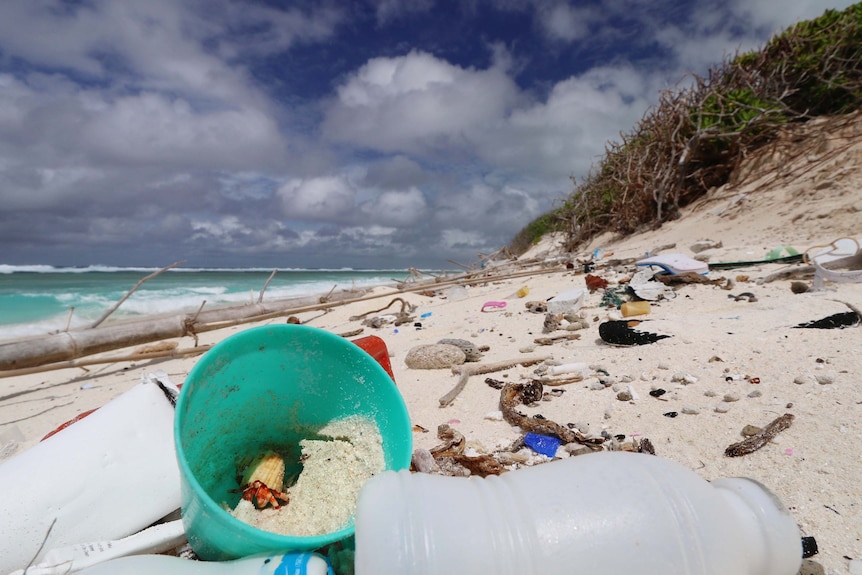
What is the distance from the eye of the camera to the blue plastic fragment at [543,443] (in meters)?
1.88

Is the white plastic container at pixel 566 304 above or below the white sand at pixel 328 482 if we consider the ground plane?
above

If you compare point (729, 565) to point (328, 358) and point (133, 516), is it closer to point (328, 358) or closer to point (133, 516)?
point (328, 358)

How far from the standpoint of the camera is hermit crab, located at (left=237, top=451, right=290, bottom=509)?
4.78 ft

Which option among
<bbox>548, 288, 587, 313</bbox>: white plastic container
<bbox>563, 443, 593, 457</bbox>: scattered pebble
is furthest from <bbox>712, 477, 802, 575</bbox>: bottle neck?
<bbox>548, 288, 587, 313</bbox>: white plastic container

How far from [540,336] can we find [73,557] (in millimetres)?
3031

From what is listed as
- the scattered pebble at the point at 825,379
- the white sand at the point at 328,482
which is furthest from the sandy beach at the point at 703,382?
the white sand at the point at 328,482

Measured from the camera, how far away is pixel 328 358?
4.92 ft

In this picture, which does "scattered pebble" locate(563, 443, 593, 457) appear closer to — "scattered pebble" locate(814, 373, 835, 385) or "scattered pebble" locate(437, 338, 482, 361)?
"scattered pebble" locate(814, 373, 835, 385)

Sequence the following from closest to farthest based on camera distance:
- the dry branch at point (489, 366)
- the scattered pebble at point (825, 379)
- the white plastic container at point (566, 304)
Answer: the scattered pebble at point (825, 379) < the dry branch at point (489, 366) < the white plastic container at point (566, 304)

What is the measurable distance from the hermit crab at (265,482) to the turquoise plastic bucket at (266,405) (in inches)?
A: 2.3

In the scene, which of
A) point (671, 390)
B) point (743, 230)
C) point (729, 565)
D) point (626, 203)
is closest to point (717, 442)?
point (671, 390)

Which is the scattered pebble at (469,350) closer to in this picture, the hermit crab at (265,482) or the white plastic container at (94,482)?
the hermit crab at (265,482)

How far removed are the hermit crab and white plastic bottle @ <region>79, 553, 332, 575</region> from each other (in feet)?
1.20

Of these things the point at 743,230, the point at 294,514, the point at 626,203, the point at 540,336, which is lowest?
the point at 294,514
